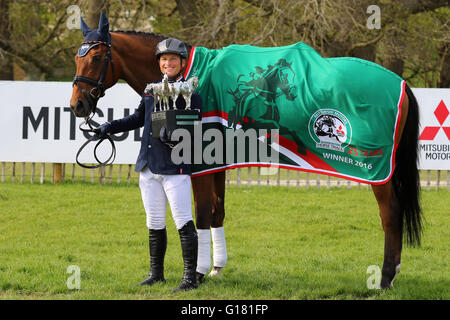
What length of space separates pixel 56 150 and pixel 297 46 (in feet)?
22.2

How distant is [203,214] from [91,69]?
1.42 meters

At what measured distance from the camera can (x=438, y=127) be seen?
1030 cm

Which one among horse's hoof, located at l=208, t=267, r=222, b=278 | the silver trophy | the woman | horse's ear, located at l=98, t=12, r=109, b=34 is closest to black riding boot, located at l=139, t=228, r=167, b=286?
the woman

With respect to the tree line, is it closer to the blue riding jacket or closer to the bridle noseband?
the bridle noseband

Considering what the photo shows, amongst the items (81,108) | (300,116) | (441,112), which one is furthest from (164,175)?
(441,112)

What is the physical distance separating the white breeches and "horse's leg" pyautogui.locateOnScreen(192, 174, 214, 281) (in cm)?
21

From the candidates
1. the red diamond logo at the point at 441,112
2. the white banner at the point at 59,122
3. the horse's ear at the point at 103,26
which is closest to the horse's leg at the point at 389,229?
the horse's ear at the point at 103,26

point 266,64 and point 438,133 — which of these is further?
point 438,133

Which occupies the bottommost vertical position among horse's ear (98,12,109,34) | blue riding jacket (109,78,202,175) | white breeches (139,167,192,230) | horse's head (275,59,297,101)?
white breeches (139,167,192,230)

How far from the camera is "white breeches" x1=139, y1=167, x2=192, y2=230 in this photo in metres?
4.29

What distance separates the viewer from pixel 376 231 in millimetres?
7352

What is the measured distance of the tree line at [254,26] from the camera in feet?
43.3
